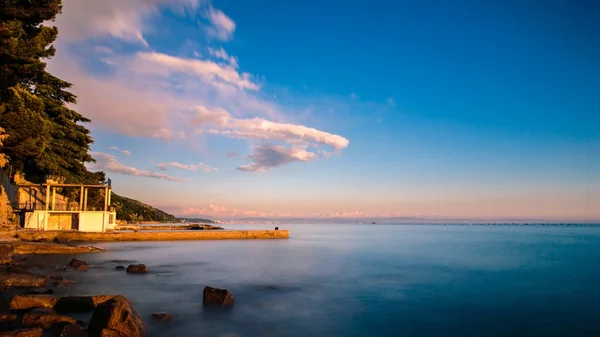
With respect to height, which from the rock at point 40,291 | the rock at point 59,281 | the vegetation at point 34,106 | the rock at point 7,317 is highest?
the vegetation at point 34,106

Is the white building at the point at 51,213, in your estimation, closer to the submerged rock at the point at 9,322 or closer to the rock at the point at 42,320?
the submerged rock at the point at 9,322

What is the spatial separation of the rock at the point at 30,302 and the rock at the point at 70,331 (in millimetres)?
1930

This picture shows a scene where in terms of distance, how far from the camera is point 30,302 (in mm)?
9914

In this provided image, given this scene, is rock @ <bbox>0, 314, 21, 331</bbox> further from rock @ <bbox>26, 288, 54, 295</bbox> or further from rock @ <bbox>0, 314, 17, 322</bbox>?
rock @ <bbox>26, 288, 54, 295</bbox>

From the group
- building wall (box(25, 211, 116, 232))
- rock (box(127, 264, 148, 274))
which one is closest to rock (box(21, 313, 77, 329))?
rock (box(127, 264, 148, 274))

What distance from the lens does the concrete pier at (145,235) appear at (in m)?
34.6

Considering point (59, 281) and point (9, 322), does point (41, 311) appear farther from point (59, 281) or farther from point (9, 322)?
point (59, 281)

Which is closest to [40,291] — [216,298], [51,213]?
[216,298]

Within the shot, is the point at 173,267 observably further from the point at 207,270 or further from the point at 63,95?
the point at 63,95

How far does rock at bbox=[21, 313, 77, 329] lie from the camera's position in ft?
28.2

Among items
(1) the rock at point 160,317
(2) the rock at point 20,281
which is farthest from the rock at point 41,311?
(2) the rock at point 20,281

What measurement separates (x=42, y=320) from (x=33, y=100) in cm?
2789

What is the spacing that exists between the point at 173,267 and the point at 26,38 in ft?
55.5

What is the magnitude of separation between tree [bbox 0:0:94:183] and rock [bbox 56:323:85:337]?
18032mm
